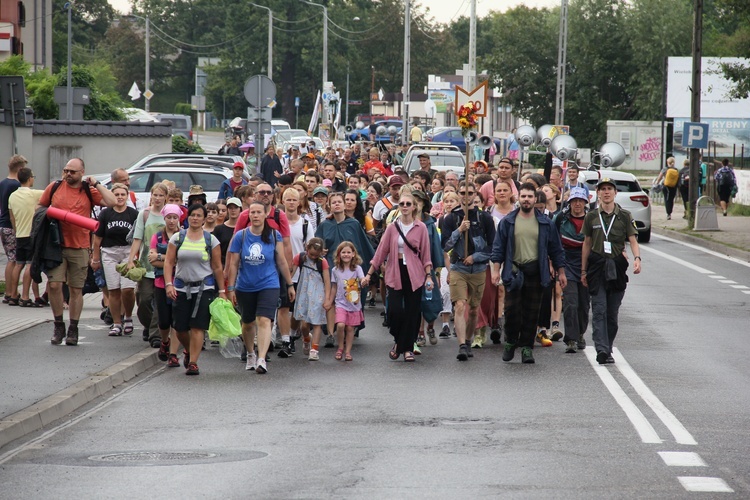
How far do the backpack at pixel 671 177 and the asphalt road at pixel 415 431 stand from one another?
23.9m

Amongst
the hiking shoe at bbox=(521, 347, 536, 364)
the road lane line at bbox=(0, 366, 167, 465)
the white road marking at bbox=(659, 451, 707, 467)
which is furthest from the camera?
the hiking shoe at bbox=(521, 347, 536, 364)

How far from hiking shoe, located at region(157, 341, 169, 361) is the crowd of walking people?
13mm

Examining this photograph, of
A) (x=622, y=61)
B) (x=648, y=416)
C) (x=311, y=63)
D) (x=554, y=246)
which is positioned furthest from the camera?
(x=311, y=63)

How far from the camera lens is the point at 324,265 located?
13.2m

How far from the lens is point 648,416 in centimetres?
993

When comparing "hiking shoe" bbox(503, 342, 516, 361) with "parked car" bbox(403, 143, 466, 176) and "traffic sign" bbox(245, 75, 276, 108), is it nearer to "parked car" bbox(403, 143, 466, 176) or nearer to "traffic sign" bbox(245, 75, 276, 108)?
"traffic sign" bbox(245, 75, 276, 108)

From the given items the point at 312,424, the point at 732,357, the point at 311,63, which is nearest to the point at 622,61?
the point at 311,63

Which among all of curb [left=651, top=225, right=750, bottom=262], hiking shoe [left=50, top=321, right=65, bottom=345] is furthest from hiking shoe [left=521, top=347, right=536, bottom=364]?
curb [left=651, top=225, right=750, bottom=262]

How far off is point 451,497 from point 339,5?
104733mm

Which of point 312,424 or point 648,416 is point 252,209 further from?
point 648,416

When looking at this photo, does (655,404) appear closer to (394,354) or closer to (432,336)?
(394,354)

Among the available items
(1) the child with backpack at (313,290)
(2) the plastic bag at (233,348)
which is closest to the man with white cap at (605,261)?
(1) the child with backpack at (313,290)

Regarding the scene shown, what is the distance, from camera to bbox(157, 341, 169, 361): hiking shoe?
12.9m

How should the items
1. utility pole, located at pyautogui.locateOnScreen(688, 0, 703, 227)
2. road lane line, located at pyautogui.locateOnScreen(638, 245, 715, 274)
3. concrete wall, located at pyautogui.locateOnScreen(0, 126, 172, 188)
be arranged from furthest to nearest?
1. concrete wall, located at pyautogui.locateOnScreen(0, 126, 172, 188)
2. utility pole, located at pyautogui.locateOnScreen(688, 0, 703, 227)
3. road lane line, located at pyautogui.locateOnScreen(638, 245, 715, 274)
